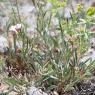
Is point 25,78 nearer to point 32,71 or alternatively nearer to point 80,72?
point 32,71

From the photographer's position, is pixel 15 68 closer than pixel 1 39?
Yes

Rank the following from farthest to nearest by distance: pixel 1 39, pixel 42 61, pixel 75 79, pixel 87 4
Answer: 1. pixel 87 4
2. pixel 1 39
3. pixel 42 61
4. pixel 75 79

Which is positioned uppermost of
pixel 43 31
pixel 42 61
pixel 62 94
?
pixel 43 31

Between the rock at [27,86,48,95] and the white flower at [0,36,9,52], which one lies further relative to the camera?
the white flower at [0,36,9,52]

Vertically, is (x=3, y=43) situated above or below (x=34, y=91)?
above

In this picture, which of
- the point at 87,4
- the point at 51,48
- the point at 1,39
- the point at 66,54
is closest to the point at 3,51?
the point at 1,39

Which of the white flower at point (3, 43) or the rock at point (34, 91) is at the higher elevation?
the white flower at point (3, 43)

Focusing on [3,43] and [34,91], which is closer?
[34,91]

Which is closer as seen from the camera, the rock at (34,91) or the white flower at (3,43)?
the rock at (34,91)

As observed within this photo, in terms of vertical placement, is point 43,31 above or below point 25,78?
above

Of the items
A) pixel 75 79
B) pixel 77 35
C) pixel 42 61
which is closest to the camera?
pixel 75 79

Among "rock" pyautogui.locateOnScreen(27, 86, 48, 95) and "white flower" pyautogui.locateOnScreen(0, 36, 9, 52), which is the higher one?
"white flower" pyautogui.locateOnScreen(0, 36, 9, 52)
